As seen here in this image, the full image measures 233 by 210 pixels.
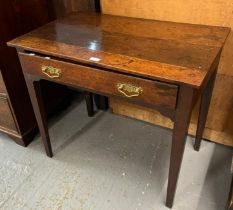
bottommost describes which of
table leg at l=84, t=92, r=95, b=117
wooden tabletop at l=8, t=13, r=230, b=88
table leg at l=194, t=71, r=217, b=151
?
table leg at l=84, t=92, r=95, b=117

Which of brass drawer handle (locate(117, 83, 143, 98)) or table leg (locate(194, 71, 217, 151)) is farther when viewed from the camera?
table leg (locate(194, 71, 217, 151))

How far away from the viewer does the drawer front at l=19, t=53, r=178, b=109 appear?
85 centimetres

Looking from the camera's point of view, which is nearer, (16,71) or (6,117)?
(16,71)

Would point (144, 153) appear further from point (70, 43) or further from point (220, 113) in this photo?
point (70, 43)

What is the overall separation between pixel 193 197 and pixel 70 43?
87cm

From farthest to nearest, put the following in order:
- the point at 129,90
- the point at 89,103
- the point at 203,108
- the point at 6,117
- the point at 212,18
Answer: the point at 89,103
the point at 6,117
the point at 203,108
the point at 212,18
the point at 129,90

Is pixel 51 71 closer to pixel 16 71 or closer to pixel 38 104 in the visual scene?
pixel 38 104

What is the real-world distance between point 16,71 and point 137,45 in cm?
67

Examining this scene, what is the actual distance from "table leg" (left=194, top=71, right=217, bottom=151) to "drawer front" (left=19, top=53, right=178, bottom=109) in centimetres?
41

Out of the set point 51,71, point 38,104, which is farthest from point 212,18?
point 38,104

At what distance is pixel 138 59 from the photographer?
89 centimetres

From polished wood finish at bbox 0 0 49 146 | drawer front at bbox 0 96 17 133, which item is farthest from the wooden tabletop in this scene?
drawer front at bbox 0 96 17 133

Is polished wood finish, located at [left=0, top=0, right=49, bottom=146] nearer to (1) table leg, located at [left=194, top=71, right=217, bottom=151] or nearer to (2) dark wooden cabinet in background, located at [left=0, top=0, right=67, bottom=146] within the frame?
(2) dark wooden cabinet in background, located at [left=0, top=0, right=67, bottom=146]

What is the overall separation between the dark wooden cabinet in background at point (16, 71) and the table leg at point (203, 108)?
0.90m
